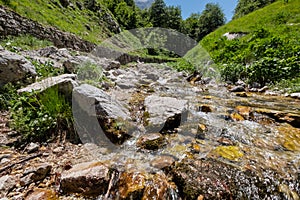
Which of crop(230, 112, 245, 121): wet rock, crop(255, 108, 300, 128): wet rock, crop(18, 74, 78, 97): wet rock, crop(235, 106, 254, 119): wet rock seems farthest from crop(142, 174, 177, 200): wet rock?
crop(255, 108, 300, 128): wet rock

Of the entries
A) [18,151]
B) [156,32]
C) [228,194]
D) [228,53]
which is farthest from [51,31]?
[156,32]

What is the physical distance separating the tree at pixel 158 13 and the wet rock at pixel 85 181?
45.0 m

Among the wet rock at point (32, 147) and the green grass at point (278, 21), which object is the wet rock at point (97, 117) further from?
the green grass at point (278, 21)

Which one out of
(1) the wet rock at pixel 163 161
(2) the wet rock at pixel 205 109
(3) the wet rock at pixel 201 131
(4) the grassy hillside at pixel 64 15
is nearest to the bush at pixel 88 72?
(2) the wet rock at pixel 205 109

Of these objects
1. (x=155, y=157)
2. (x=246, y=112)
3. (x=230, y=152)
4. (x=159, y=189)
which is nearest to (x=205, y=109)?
(x=246, y=112)

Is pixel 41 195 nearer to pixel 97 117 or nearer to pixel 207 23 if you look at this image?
pixel 97 117

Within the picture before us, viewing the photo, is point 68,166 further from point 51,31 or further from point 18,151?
point 51,31

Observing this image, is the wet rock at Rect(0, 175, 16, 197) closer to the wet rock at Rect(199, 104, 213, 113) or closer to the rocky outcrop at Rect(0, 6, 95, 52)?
the wet rock at Rect(199, 104, 213, 113)

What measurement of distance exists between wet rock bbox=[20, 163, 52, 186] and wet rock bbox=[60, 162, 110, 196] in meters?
0.21

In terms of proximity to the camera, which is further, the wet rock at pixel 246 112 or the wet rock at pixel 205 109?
the wet rock at pixel 205 109

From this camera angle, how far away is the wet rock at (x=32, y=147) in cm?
208

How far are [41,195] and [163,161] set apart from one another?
127 centimetres

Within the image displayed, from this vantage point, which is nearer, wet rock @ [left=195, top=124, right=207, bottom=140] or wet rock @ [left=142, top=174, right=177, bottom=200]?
wet rock @ [left=142, top=174, right=177, bottom=200]

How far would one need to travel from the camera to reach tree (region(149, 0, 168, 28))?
42.8 metres
